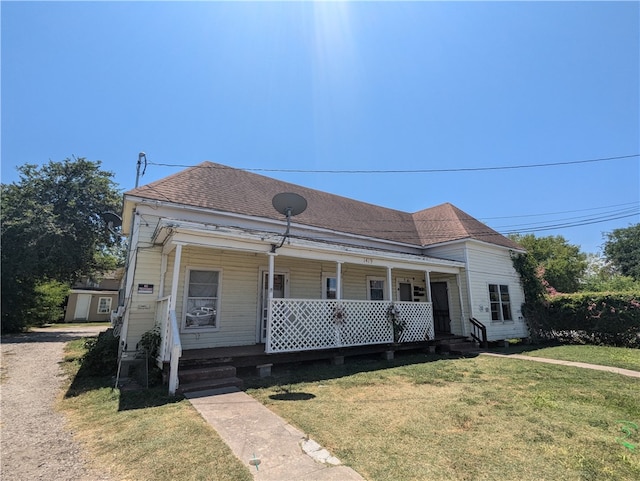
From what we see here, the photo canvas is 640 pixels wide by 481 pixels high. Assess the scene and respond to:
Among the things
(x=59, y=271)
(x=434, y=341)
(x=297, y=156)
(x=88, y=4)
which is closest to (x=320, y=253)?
(x=434, y=341)

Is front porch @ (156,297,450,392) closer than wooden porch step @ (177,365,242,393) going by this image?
No

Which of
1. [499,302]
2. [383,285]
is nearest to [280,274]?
[383,285]

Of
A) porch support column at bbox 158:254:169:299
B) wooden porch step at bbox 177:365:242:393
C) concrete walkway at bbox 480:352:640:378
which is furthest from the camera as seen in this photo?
porch support column at bbox 158:254:169:299

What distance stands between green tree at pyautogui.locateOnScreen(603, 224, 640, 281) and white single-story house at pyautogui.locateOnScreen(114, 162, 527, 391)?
1588 inches

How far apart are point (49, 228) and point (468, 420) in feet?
75.3

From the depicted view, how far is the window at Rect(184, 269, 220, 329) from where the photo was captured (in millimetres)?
8305

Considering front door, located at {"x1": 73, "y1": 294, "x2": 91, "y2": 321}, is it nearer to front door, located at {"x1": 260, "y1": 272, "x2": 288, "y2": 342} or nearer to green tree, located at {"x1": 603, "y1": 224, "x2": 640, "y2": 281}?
front door, located at {"x1": 260, "y1": 272, "x2": 288, "y2": 342}

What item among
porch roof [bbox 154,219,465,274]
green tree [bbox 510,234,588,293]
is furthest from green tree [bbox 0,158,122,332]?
green tree [bbox 510,234,588,293]

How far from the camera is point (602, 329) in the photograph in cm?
1300

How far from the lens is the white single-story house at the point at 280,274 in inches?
300

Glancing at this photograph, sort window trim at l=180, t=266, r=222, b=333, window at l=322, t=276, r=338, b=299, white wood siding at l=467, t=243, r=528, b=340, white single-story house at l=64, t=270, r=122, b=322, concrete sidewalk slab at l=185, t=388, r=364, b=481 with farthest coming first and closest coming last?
white single-story house at l=64, t=270, r=122, b=322, white wood siding at l=467, t=243, r=528, b=340, window at l=322, t=276, r=338, b=299, window trim at l=180, t=266, r=222, b=333, concrete sidewalk slab at l=185, t=388, r=364, b=481

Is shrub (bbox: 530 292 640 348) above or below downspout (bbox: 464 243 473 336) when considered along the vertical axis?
below

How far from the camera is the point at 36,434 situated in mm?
4066

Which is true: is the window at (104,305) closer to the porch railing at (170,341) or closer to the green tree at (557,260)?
the porch railing at (170,341)
